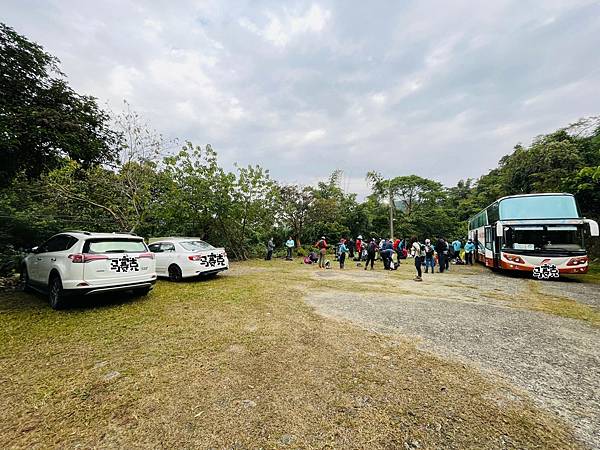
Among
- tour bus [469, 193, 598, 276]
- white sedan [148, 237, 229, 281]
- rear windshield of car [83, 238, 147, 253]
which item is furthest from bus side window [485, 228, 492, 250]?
rear windshield of car [83, 238, 147, 253]

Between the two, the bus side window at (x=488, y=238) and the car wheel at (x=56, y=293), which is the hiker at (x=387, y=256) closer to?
the bus side window at (x=488, y=238)

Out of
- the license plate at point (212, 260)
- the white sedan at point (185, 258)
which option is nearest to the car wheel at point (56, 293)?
the white sedan at point (185, 258)

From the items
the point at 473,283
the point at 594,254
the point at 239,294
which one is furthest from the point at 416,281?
the point at 594,254

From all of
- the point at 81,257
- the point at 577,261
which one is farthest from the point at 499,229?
the point at 81,257

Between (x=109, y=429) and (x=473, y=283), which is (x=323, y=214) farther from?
(x=109, y=429)

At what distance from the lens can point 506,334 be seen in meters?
4.31

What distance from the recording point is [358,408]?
96.4 inches

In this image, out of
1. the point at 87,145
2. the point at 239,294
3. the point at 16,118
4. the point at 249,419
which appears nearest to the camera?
the point at 249,419

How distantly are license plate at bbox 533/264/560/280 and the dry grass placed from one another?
919 centimetres

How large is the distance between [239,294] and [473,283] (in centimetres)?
801

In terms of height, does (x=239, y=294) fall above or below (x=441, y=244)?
below

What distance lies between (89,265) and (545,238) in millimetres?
13741

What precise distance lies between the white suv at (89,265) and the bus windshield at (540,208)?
41.5 feet

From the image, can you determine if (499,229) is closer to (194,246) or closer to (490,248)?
(490,248)
